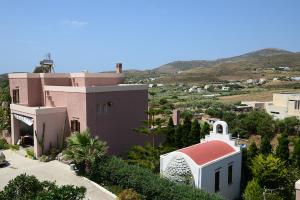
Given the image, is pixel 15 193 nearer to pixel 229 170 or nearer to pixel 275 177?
pixel 229 170

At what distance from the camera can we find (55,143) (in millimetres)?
21625

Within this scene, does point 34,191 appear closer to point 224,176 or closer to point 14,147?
point 224,176

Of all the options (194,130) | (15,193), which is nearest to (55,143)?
(194,130)

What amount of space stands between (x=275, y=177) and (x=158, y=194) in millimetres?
7180

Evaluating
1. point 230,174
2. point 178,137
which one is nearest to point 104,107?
point 178,137

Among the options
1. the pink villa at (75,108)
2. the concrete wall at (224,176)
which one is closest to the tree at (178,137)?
the pink villa at (75,108)

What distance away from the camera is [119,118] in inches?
877

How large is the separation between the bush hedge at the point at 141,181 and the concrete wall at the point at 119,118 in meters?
3.99

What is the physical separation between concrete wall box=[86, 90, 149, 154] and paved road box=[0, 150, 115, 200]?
3291 millimetres

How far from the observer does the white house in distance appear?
15688 mm

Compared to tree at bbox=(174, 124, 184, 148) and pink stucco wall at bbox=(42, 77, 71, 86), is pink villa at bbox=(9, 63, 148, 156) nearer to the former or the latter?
pink stucco wall at bbox=(42, 77, 71, 86)

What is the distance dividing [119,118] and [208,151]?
7462mm

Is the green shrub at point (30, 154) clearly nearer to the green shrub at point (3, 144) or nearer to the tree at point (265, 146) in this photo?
the green shrub at point (3, 144)

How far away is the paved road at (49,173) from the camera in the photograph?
16047mm
